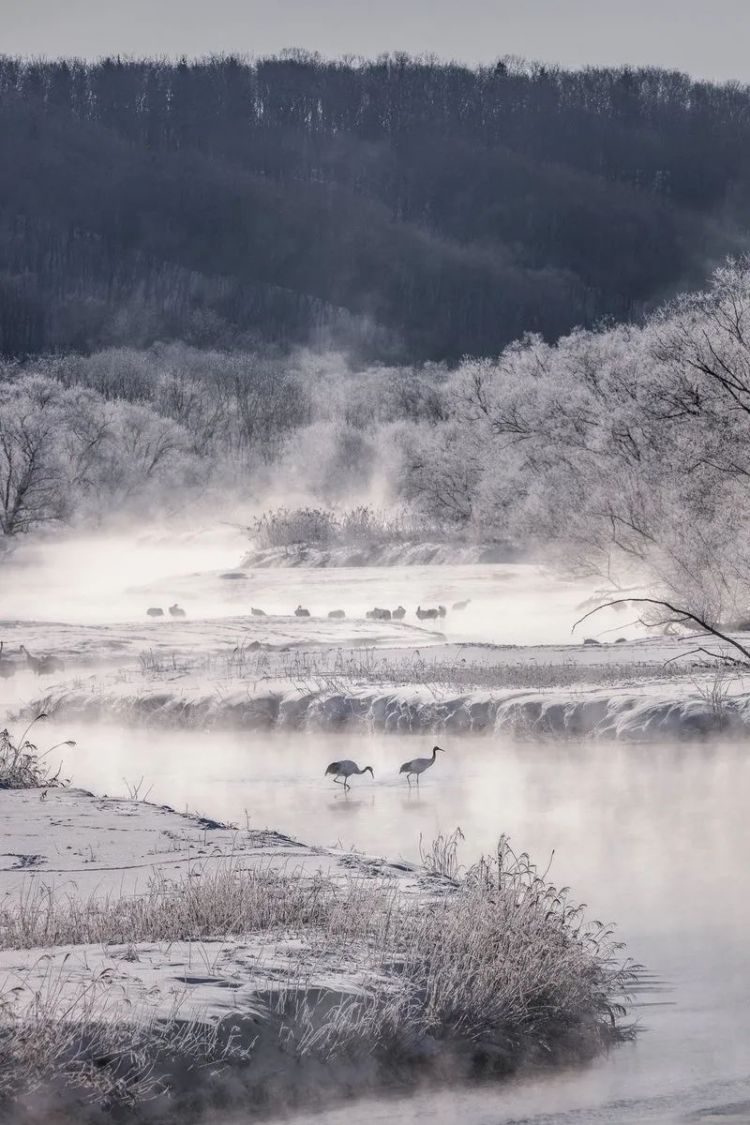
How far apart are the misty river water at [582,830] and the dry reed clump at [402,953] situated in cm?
27

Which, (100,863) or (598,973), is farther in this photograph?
(100,863)

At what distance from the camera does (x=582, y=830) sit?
1331 centimetres

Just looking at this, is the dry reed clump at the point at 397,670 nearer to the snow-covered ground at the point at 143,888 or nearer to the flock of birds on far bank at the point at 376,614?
the flock of birds on far bank at the point at 376,614

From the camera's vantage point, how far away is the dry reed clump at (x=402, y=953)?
6.74m

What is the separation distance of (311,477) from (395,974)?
66.1 metres

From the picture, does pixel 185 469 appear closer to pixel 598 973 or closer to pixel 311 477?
pixel 311 477

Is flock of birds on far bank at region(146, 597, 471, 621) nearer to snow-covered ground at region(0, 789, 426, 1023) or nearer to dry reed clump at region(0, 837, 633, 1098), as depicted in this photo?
snow-covered ground at region(0, 789, 426, 1023)

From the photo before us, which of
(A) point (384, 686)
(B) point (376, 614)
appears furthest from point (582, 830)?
(B) point (376, 614)

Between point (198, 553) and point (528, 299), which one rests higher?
point (528, 299)

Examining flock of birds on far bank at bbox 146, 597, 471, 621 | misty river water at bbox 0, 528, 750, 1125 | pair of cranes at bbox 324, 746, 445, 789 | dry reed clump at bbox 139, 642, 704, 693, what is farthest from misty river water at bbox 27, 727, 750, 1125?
flock of birds on far bank at bbox 146, 597, 471, 621

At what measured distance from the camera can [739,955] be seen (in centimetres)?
888

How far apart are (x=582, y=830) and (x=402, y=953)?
619cm

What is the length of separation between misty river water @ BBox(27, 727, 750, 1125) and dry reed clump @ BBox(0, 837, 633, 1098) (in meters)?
0.27

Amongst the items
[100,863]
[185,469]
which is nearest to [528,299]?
[185,469]
